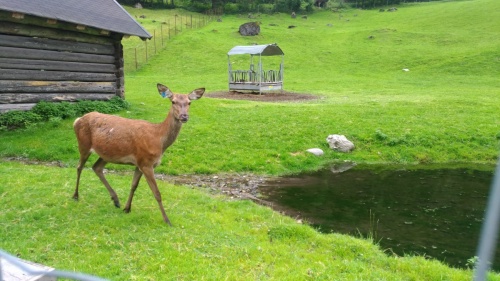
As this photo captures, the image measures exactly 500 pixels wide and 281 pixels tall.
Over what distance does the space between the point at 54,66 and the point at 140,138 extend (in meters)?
9.62

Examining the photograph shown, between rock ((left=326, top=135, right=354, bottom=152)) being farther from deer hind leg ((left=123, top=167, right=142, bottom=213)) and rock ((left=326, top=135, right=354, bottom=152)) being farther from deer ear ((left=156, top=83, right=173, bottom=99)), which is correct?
deer hind leg ((left=123, top=167, right=142, bottom=213))

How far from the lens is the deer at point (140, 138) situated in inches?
286

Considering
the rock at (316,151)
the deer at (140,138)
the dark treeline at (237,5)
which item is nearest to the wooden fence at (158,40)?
the dark treeline at (237,5)

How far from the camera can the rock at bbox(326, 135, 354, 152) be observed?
15.2 meters

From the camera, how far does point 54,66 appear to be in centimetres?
1504

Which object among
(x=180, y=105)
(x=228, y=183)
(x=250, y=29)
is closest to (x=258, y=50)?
(x=228, y=183)

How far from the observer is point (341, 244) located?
7.12m

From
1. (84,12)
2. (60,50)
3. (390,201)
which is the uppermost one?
(84,12)

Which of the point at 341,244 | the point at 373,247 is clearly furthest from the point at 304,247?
the point at 373,247

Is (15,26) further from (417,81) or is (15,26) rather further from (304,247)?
(417,81)

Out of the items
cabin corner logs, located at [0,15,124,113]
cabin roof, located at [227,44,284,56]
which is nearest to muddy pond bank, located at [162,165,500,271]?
cabin corner logs, located at [0,15,124,113]

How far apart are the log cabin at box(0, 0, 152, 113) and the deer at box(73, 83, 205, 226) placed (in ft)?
24.1

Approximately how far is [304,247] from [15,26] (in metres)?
12.2

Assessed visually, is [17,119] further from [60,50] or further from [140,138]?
[140,138]
